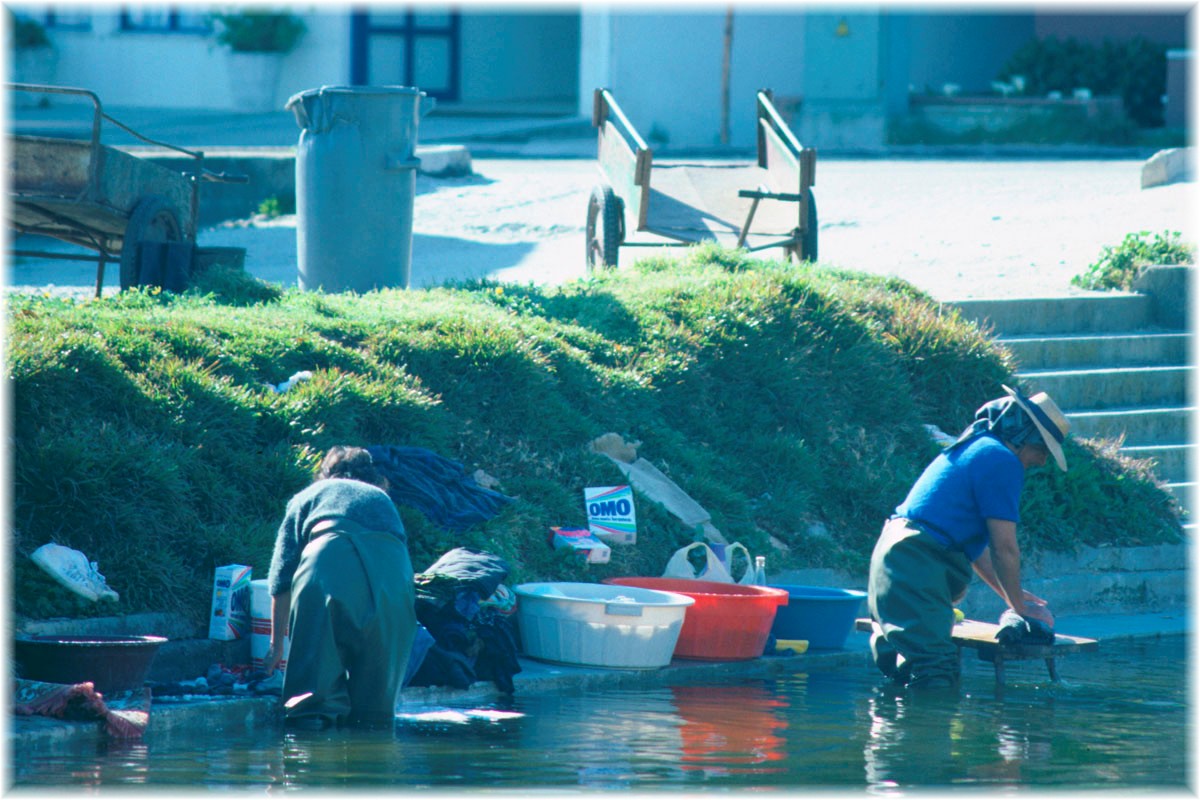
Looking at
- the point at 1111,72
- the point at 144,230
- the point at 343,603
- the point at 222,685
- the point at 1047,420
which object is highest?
the point at 1111,72

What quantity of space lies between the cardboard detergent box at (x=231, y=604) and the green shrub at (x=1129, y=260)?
829cm

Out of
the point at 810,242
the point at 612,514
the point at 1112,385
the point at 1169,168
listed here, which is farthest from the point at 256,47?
the point at 612,514

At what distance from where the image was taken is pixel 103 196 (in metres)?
11.0

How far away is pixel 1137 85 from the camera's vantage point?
2478 cm

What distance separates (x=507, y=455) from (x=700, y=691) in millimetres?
2163

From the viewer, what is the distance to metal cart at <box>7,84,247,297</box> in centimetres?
1089

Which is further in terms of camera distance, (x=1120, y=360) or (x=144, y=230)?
(x=1120, y=360)

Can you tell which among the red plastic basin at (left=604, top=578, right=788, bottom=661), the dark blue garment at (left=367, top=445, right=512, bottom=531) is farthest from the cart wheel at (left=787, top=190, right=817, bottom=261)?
the red plastic basin at (left=604, top=578, right=788, bottom=661)

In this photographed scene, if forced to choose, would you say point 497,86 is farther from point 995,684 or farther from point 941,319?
point 995,684

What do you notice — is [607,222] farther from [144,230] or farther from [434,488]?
[434,488]

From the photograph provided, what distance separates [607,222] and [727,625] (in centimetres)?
546

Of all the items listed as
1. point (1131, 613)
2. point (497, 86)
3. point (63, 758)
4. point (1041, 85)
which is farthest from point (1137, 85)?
point (63, 758)

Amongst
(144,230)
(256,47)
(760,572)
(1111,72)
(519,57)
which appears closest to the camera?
(760,572)

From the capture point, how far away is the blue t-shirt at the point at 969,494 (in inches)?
305
